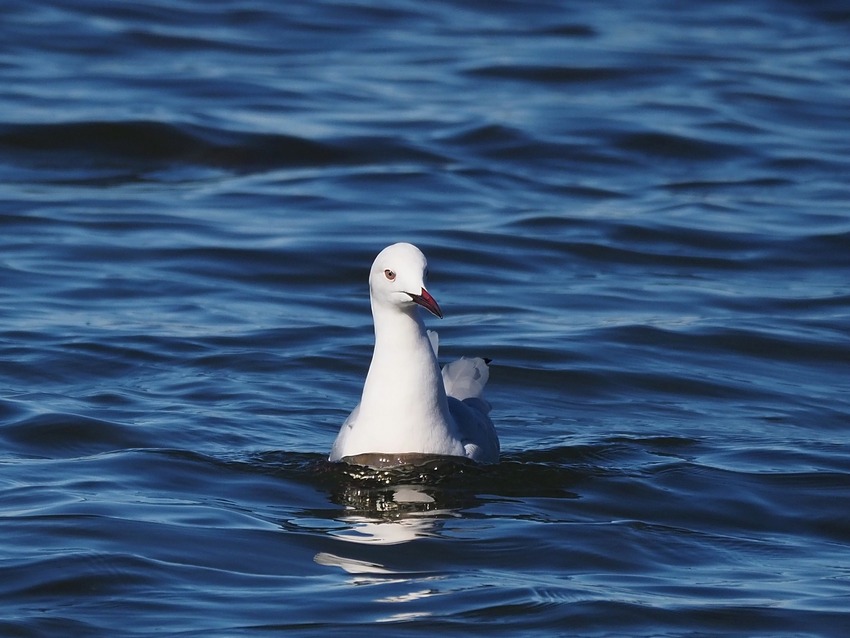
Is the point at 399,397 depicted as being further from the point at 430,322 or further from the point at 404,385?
the point at 430,322

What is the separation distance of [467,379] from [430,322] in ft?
9.46

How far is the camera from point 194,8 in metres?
24.5

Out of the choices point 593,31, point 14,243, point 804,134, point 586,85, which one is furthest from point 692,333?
point 593,31

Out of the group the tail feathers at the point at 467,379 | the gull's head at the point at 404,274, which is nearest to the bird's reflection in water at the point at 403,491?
the gull's head at the point at 404,274

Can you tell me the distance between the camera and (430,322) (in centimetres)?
1207

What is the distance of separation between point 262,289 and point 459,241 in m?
2.19

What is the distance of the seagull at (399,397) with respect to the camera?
7996 mm

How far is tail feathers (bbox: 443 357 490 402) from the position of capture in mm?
9164

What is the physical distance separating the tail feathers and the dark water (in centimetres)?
51

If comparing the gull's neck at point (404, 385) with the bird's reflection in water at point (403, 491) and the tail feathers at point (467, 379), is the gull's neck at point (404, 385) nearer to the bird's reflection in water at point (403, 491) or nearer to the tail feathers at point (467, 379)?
the bird's reflection in water at point (403, 491)

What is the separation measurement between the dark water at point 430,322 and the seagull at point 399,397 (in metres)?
0.17

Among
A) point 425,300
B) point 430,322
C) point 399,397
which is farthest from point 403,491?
point 430,322

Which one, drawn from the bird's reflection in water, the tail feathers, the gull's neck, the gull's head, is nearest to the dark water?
the bird's reflection in water

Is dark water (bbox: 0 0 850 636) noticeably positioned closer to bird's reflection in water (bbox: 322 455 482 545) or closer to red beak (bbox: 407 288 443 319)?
bird's reflection in water (bbox: 322 455 482 545)
